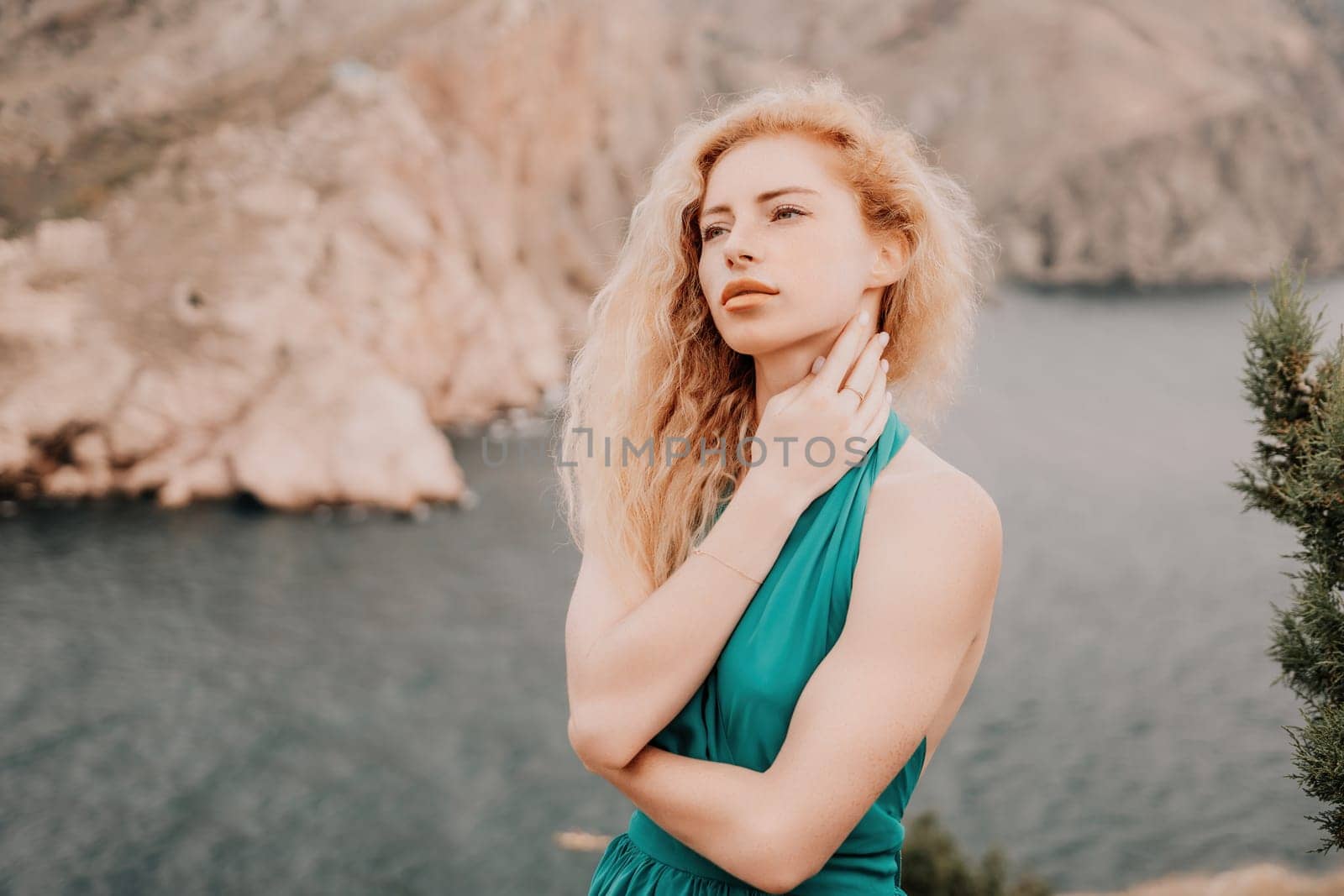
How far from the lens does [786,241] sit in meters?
1.58

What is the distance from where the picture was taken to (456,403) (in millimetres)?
29438

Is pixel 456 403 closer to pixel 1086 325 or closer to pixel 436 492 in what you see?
pixel 436 492

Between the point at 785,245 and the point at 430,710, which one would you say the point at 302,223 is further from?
the point at 785,245

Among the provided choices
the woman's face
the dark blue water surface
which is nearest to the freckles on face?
the woman's face

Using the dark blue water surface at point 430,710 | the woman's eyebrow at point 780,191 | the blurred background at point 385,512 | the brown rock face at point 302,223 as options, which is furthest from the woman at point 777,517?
the dark blue water surface at point 430,710

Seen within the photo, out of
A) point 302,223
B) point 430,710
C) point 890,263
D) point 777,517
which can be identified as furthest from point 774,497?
point 302,223

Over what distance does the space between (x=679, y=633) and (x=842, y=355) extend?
0.51 meters

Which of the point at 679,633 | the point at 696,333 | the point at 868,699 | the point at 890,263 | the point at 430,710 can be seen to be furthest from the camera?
the point at 430,710

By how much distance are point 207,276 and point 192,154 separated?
3.89 meters

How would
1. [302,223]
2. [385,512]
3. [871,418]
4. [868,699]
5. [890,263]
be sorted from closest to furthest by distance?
[868,699] < [871,418] < [890,263] < [385,512] < [302,223]

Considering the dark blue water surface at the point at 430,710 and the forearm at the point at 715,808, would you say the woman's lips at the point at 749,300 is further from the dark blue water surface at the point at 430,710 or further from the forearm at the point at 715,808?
the dark blue water surface at the point at 430,710

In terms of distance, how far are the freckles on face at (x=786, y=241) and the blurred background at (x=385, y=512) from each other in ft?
15.9

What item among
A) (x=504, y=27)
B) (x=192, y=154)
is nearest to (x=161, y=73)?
(x=192, y=154)

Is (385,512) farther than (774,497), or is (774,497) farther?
(385,512)
